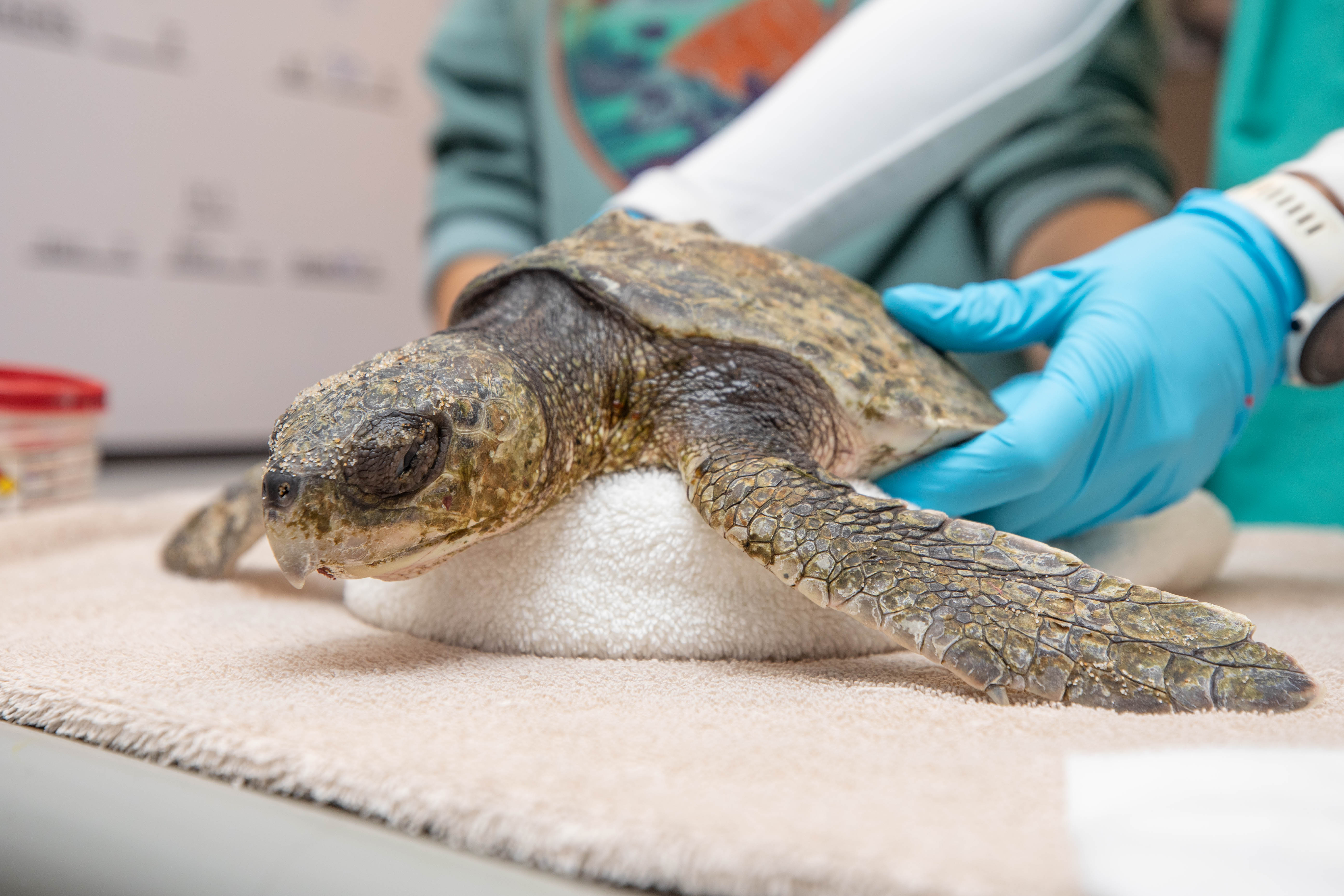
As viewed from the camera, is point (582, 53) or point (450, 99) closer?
point (582, 53)

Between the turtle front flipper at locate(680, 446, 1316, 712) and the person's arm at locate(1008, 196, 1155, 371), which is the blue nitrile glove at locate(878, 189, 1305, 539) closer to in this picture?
the turtle front flipper at locate(680, 446, 1316, 712)

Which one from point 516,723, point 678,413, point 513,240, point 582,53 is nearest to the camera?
point 516,723

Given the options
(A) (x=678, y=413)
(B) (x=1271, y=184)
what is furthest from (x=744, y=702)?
(B) (x=1271, y=184)

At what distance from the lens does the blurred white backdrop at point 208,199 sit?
2.42m

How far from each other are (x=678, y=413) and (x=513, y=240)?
117 centimetres

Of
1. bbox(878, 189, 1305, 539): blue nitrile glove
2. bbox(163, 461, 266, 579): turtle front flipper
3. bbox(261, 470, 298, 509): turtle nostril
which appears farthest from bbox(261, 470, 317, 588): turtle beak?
bbox(878, 189, 1305, 539): blue nitrile glove

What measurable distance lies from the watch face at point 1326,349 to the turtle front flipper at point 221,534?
1021 mm

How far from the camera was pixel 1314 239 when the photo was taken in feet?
2.74

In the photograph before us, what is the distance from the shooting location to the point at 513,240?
1.75 metres

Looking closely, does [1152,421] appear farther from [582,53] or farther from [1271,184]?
[582,53]

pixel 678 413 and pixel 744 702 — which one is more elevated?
pixel 678 413

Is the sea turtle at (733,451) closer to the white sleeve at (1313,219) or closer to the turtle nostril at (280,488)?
the turtle nostril at (280,488)

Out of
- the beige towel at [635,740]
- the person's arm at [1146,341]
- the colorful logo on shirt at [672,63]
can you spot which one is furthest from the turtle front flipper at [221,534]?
the colorful logo on shirt at [672,63]

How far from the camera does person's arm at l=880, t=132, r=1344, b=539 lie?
0.75m
